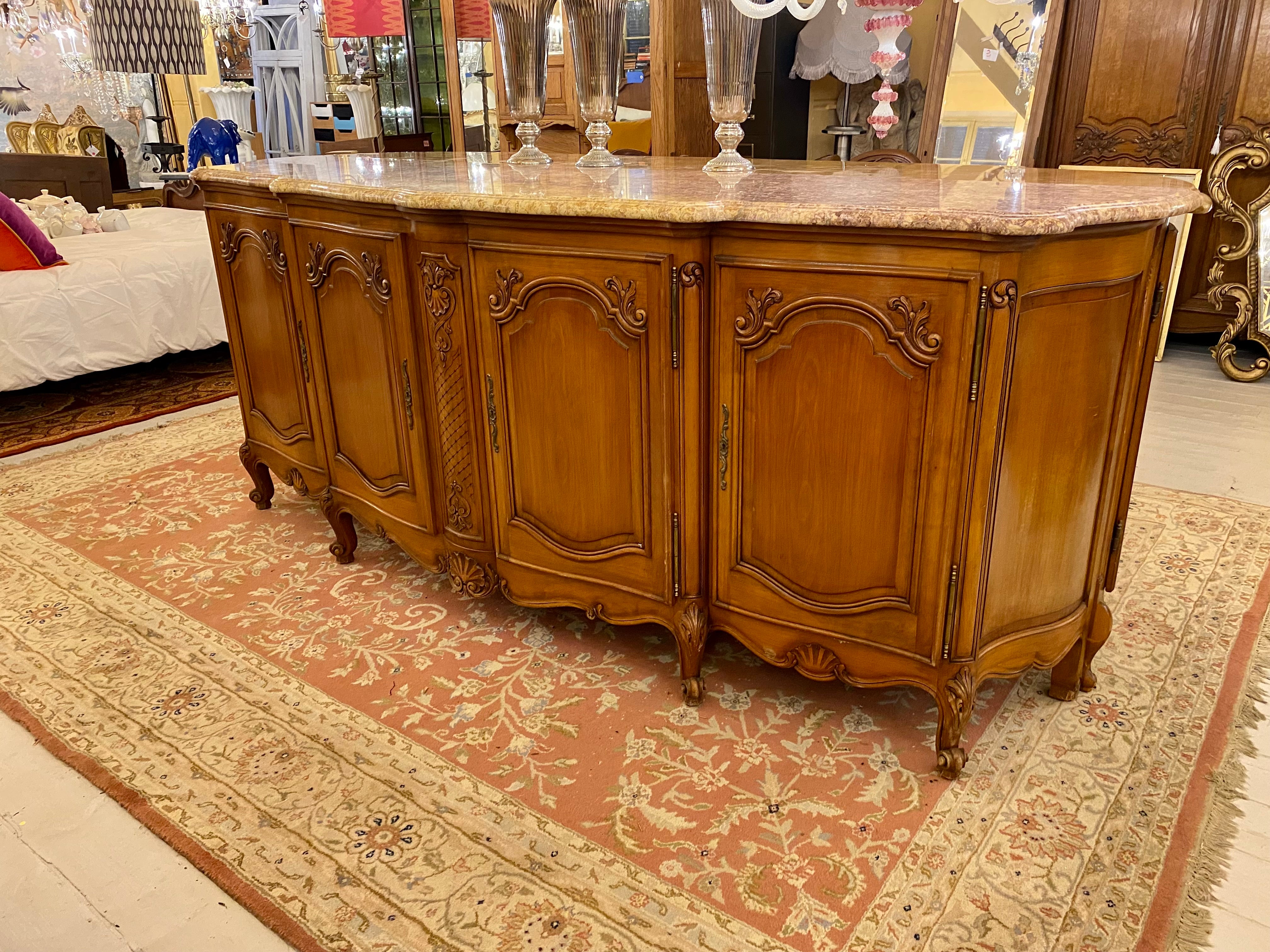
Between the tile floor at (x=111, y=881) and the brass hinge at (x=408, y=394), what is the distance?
0.91m

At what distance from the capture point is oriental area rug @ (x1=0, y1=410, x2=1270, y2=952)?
1302 millimetres

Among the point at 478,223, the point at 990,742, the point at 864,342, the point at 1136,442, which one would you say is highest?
the point at 478,223

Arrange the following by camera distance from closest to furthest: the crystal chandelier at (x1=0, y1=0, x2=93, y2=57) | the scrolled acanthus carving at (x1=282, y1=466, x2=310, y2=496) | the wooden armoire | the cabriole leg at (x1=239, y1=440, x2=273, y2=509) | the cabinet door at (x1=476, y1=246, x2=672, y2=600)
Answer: the cabinet door at (x1=476, y1=246, x2=672, y2=600)
the scrolled acanthus carving at (x1=282, y1=466, x2=310, y2=496)
the cabriole leg at (x1=239, y1=440, x2=273, y2=509)
the wooden armoire
the crystal chandelier at (x1=0, y1=0, x2=93, y2=57)

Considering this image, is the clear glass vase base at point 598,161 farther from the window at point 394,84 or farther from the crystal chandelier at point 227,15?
the crystal chandelier at point 227,15

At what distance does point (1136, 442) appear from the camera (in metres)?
1.65

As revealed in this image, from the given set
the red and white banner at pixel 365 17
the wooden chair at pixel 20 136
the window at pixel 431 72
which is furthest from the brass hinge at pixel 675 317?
the wooden chair at pixel 20 136

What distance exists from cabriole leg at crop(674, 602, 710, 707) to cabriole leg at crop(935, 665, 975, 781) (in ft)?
1.47

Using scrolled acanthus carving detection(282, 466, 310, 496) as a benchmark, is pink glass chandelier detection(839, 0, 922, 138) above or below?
above

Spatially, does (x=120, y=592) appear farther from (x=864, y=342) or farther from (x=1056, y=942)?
(x=1056, y=942)

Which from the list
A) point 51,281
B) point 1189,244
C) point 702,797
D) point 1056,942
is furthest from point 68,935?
point 1189,244

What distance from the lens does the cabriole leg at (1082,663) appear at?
1.74 meters

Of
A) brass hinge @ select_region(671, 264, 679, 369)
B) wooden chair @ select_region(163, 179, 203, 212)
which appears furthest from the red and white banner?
brass hinge @ select_region(671, 264, 679, 369)

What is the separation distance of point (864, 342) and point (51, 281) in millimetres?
3470

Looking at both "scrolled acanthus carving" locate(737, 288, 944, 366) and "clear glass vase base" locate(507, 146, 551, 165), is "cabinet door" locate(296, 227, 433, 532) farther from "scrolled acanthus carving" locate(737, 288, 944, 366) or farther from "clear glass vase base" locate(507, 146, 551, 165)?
"scrolled acanthus carving" locate(737, 288, 944, 366)
